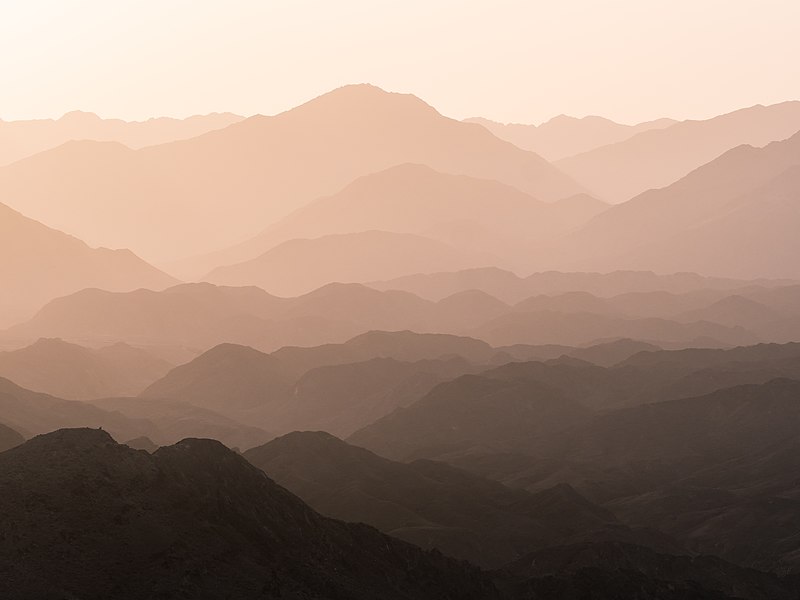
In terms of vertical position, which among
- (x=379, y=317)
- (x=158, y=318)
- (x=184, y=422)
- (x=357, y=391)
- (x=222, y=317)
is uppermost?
(x=158, y=318)

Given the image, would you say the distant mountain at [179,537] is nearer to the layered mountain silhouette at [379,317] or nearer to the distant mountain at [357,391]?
the distant mountain at [357,391]

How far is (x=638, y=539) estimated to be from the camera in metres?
58.2

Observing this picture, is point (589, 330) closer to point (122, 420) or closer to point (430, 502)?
point (122, 420)

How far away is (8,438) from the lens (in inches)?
2968

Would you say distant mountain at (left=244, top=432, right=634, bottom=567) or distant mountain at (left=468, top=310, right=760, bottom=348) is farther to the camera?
distant mountain at (left=468, top=310, right=760, bottom=348)

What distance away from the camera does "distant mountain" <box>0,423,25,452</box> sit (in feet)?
243

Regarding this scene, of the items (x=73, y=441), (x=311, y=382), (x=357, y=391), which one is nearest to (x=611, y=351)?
(x=357, y=391)

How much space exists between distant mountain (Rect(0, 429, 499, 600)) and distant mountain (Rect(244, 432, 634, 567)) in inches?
590

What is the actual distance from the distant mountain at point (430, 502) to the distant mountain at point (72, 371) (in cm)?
5579

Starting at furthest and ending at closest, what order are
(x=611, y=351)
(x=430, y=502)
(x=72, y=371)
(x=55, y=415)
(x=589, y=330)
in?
1. (x=589, y=330)
2. (x=611, y=351)
3. (x=72, y=371)
4. (x=55, y=415)
5. (x=430, y=502)

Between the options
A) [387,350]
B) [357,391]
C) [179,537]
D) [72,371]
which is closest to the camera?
[179,537]

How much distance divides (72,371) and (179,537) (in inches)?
3835

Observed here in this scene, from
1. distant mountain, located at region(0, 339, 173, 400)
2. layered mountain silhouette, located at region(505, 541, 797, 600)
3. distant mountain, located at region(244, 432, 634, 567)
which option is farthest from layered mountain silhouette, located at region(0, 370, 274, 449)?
layered mountain silhouette, located at region(505, 541, 797, 600)

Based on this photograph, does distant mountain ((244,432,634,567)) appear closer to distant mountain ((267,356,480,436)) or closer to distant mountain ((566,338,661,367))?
distant mountain ((267,356,480,436))
